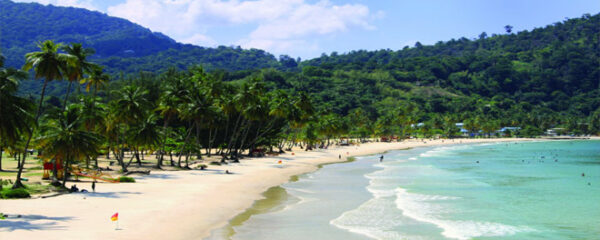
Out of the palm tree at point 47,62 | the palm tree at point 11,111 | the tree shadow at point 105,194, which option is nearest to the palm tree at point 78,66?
the palm tree at point 47,62

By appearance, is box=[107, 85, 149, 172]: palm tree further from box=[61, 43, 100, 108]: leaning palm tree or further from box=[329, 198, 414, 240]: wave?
box=[329, 198, 414, 240]: wave

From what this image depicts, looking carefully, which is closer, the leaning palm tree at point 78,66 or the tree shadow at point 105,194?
the tree shadow at point 105,194

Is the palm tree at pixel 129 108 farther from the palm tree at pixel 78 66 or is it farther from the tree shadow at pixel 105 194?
the tree shadow at pixel 105 194

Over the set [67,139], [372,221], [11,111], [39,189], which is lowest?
[372,221]

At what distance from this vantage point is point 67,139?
31656mm

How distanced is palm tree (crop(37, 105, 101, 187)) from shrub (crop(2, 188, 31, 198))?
130 inches

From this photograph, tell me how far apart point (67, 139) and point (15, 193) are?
15.5 ft

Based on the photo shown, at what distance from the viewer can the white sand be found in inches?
837

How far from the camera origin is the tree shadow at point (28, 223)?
67.9ft

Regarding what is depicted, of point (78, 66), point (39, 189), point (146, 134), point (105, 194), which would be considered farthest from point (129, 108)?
point (105, 194)

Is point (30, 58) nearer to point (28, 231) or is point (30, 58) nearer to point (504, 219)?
point (28, 231)

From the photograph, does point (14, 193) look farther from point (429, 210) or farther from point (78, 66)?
point (429, 210)

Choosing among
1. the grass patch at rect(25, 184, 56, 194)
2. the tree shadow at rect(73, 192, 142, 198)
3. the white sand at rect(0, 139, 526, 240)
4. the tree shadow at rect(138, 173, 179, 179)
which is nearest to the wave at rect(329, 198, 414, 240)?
the white sand at rect(0, 139, 526, 240)

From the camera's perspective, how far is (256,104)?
72750 mm
